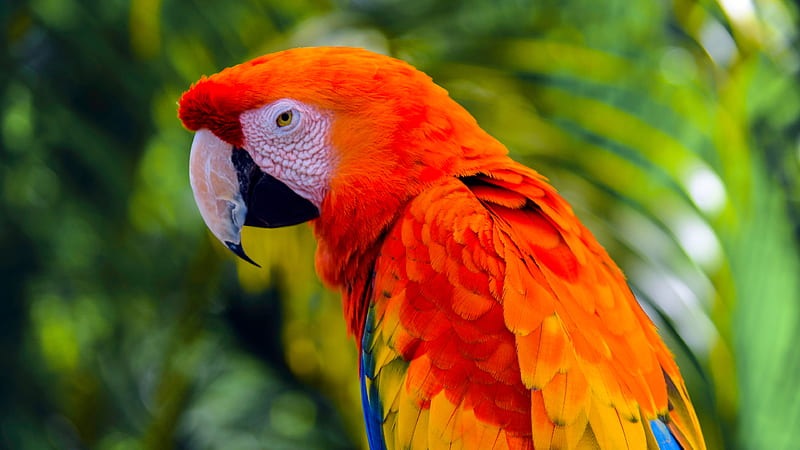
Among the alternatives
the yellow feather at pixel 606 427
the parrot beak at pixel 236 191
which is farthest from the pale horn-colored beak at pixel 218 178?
the yellow feather at pixel 606 427

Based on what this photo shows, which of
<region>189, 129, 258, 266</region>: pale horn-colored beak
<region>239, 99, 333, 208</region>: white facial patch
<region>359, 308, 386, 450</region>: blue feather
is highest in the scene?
<region>239, 99, 333, 208</region>: white facial patch

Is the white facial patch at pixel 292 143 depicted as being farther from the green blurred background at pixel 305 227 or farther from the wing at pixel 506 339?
the green blurred background at pixel 305 227

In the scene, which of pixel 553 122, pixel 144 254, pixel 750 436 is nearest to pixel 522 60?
pixel 553 122

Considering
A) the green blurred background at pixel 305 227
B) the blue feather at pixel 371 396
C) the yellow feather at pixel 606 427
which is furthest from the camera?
the green blurred background at pixel 305 227

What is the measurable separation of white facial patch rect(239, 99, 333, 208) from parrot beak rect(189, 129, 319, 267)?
0.01 m

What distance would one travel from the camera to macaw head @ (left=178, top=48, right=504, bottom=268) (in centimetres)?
65

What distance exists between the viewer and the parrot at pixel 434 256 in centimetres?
54

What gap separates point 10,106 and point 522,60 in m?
A: 1.17

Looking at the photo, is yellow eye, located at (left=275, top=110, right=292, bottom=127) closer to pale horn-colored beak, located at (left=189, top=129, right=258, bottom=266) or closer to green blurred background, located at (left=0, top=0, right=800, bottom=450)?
pale horn-colored beak, located at (left=189, top=129, right=258, bottom=266)

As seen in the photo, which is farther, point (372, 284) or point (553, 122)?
point (553, 122)

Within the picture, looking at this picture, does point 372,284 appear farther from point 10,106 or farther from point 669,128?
Result: point 10,106

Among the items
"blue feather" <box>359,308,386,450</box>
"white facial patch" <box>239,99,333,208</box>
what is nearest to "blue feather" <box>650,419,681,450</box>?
"blue feather" <box>359,308,386,450</box>

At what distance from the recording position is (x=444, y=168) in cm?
64

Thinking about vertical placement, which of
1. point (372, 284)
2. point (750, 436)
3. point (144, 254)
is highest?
point (372, 284)
